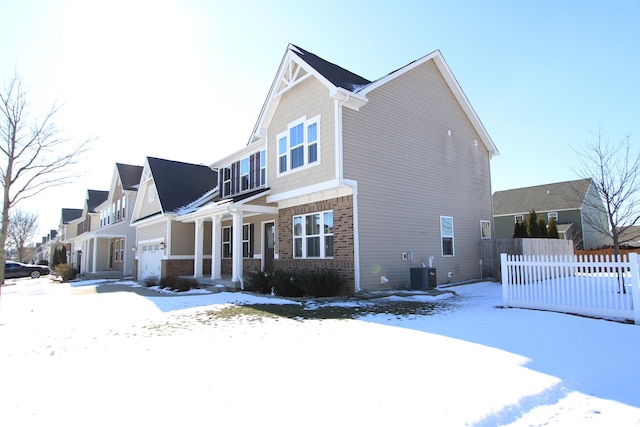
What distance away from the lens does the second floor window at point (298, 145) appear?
13.1 metres

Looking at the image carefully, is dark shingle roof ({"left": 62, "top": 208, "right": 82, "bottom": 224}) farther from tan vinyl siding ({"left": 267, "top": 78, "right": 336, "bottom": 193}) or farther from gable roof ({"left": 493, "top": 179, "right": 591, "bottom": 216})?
gable roof ({"left": 493, "top": 179, "right": 591, "bottom": 216})

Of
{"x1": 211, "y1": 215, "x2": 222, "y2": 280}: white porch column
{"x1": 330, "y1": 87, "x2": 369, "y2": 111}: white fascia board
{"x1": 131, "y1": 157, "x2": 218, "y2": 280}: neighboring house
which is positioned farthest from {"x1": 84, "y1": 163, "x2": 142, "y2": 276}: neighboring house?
{"x1": 330, "y1": 87, "x2": 369, "y2": 111}: white fascia board

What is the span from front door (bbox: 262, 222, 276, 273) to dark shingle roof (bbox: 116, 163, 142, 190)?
1727 cm

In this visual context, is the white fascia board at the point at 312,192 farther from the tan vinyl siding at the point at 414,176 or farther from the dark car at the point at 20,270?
the dark car at the point at 20,270

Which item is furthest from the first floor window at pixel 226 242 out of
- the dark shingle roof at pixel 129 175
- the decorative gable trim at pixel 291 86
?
the dark shingle roof at pixel 129 175

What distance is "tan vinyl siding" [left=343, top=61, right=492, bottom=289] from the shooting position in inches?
488

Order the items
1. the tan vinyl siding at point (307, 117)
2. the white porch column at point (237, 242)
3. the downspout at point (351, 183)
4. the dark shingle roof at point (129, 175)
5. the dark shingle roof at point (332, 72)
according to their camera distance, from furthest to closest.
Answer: the dark shingle roof at point (129, 175), the white porch column at point (237, 242), the dark shingle roof at point (332, 72), the tan vinyl siding at point (307, 117), the downspout at point (351, 183)

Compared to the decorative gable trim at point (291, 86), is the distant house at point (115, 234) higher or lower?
lower

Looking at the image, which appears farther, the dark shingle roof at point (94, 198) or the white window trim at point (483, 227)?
the dark shingle roof at point (94, 198)

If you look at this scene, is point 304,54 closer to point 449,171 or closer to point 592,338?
point 449,171

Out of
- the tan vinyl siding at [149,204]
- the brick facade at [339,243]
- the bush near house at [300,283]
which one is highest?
the tan vinyl siding at [149,204]

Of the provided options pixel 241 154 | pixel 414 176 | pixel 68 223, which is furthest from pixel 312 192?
pixel 68 223

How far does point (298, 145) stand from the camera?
45.3ft

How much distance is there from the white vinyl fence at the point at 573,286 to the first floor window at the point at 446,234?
493cm
